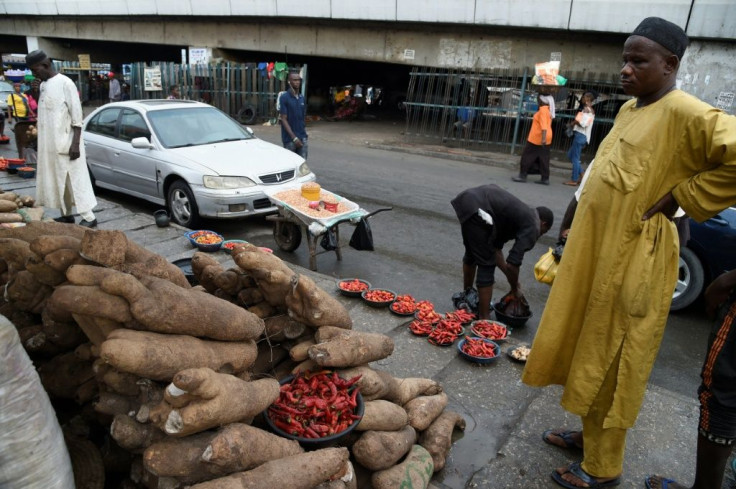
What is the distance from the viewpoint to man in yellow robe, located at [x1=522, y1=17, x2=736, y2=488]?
7.72 feet

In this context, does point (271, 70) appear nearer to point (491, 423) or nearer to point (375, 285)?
point (375, 285)

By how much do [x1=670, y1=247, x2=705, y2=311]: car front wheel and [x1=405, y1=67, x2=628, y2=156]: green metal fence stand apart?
949cm

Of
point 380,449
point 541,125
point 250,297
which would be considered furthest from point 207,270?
point 541,125

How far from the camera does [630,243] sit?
2516mm

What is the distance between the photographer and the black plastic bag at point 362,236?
6102mm

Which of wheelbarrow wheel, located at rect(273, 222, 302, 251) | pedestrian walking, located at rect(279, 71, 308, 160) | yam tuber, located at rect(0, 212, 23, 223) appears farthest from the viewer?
pedestrian walking, located at rect(279, 71, 308, 160)

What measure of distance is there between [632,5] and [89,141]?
1307cm

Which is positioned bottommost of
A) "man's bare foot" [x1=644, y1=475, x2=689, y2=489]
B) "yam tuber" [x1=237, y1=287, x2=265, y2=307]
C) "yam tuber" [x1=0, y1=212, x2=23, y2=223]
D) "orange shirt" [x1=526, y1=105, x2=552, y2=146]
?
"man's bare foot" [x1=644, y1=475, x2=689, y2=489]

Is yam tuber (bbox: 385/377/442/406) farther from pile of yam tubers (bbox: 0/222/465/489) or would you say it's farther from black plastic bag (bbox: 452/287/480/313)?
black plastic bag (bbox: 452/287/480/313)

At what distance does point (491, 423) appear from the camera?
3443 millimetres

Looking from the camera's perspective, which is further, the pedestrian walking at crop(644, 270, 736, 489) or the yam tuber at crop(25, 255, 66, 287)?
the yam tuber at crop(25, 255, 66, 287)

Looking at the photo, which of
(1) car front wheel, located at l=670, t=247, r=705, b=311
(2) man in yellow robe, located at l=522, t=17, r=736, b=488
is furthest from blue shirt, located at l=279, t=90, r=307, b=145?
(2) man in yellow robe, located at l=522, t=17, r=736, b=488

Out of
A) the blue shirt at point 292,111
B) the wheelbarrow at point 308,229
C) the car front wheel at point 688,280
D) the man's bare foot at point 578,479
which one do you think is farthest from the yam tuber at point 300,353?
the blue shirt at point 292,111

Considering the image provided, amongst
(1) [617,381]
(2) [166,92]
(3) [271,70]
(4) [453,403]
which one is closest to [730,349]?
(1) [617,381]
